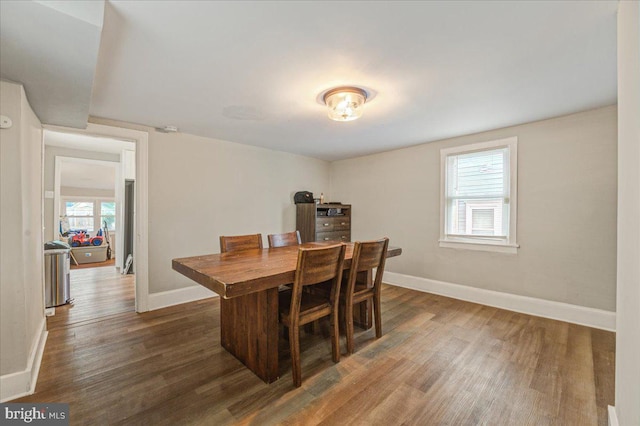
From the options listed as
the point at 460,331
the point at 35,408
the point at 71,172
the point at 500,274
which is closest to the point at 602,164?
the point at 500,274

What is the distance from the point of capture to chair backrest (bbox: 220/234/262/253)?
2586 mm

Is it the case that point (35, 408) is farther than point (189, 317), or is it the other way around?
point (189, 317)

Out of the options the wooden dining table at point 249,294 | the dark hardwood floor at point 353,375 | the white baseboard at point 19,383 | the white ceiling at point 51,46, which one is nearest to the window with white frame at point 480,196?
the dark hardwood floor at point 353,375

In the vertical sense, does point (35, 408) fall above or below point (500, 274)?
below

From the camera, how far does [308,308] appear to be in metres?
1.97

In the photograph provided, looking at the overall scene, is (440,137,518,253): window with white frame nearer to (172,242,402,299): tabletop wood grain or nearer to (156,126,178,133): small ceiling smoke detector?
(172,242,402,299): tabletop wood grain

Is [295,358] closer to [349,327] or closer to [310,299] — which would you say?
[310,299]

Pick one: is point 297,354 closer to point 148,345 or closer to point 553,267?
point 148,345

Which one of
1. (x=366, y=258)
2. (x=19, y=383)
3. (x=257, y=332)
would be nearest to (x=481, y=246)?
(x=366, y=258)

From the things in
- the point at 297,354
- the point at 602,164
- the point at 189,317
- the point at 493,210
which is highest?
the point at 602,164

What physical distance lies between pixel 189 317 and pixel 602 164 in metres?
4.61

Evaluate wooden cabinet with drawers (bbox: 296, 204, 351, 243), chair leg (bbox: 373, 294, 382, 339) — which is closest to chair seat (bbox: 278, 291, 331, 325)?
chair leg (bbox: 373, 294, 382, 339)

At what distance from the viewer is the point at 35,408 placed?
157 centimetres

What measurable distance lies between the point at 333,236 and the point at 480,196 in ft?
7.67
